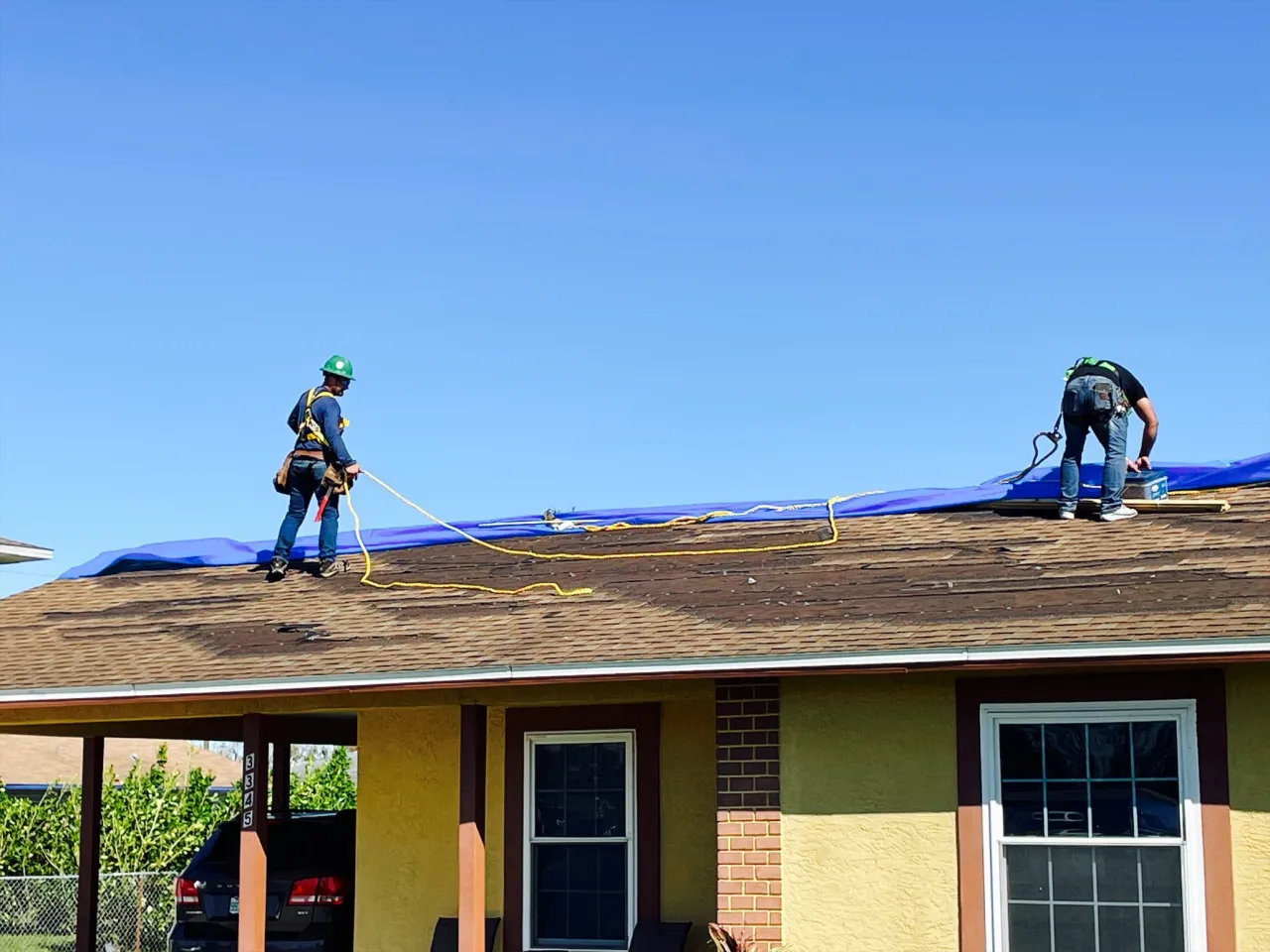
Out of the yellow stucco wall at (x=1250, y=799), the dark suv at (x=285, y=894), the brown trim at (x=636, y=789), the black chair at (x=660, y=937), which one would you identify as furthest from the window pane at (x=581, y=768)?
the yellow stucco wall at (x=1250, y=799)

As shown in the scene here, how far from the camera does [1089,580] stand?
34.0 feet

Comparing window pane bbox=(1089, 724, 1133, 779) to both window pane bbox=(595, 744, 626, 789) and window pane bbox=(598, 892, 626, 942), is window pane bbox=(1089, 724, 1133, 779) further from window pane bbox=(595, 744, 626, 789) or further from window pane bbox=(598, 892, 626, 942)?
window pane bbox=(598, 892, 626, 942)

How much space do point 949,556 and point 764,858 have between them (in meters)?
2.51

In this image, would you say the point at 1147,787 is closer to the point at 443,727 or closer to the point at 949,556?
the point at 949,556

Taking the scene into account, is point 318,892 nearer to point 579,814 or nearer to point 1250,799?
point 579,814

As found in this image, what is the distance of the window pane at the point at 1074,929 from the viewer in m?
9.71

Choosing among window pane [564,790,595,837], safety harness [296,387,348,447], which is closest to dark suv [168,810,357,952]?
window pane [564,790,595,837]

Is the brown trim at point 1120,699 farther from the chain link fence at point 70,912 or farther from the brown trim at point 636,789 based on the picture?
the chain link fence at point 70,912

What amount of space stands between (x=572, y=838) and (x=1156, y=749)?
4236 millimetres

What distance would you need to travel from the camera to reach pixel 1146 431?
1272 centimetres

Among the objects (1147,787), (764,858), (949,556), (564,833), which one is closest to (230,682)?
(564,833)

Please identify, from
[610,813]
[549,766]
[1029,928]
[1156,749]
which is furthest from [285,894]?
[1156,749]

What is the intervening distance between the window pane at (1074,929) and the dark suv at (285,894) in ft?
18.5

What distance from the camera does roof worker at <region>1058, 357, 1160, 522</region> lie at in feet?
39.6
